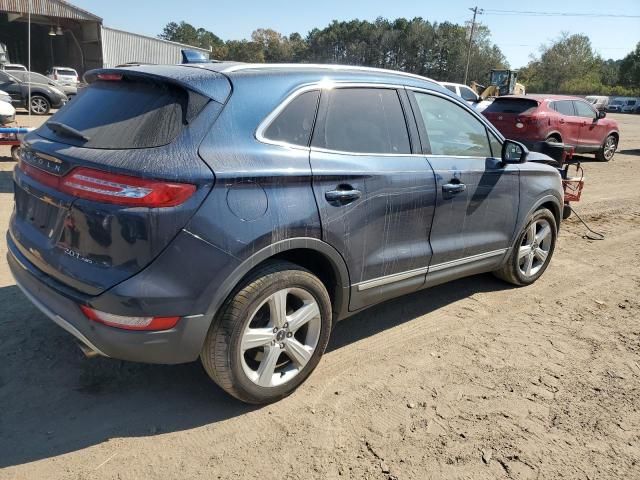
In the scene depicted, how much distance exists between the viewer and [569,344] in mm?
3791

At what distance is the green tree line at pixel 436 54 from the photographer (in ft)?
261

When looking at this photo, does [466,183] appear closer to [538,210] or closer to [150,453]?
[538,210]

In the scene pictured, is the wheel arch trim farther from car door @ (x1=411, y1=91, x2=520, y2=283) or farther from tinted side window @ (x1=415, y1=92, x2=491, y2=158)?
tinted side window @ (x1=415, y1=92, x2=491, y2=158)

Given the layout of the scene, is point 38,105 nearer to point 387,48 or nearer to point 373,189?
point 373,189

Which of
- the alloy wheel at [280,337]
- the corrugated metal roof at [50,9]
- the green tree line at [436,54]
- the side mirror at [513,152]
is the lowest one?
the alloy wheel at [280,337]

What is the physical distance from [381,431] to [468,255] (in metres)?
1.74

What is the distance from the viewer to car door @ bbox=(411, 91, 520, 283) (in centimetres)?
361

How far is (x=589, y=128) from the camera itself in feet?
44.7

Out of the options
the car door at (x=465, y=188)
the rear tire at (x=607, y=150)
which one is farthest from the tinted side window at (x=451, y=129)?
the rear tire at (x=607, y=150)

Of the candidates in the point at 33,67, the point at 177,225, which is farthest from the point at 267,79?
the point at 33,67

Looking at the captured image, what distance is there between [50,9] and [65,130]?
117 ft

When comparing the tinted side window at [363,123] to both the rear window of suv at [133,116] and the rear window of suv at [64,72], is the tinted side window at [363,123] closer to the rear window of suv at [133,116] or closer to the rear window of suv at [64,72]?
the rear window of suv at [133,116]

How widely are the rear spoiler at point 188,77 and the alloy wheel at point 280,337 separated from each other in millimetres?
1071

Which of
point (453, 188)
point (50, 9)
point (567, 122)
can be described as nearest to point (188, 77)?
point (453, 188)
